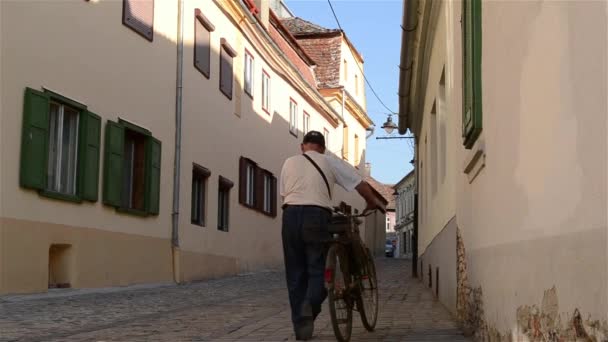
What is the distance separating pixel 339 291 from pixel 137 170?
8920mm

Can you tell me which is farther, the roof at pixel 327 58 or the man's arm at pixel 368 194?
the roof at pixel 327 58

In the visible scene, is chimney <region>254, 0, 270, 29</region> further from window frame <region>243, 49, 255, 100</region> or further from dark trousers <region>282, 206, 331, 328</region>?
dark trousers <region>282, 206, 331, 328</region>

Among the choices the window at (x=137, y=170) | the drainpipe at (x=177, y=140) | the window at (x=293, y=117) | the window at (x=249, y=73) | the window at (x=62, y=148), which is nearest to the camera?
the window at (x=62, y=148)

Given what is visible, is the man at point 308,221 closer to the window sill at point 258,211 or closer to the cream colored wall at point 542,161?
the cream colored wall at point 542,161

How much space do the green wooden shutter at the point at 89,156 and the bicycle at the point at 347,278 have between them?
6.24 m

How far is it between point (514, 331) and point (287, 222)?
2436 millimetres

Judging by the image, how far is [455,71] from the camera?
25.3 ft

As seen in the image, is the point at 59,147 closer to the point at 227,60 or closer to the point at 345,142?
the point at 227,60

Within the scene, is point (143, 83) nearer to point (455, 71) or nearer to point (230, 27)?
point (230, 27)

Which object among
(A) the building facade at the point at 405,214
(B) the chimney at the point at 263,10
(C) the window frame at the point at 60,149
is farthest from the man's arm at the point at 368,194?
(A) the building facade at the point at 405,214

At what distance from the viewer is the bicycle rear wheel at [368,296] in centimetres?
668

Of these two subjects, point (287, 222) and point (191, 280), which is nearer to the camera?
point (287, 222)

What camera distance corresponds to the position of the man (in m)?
6.29

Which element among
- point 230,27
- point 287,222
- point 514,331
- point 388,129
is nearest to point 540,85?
point 514,331
